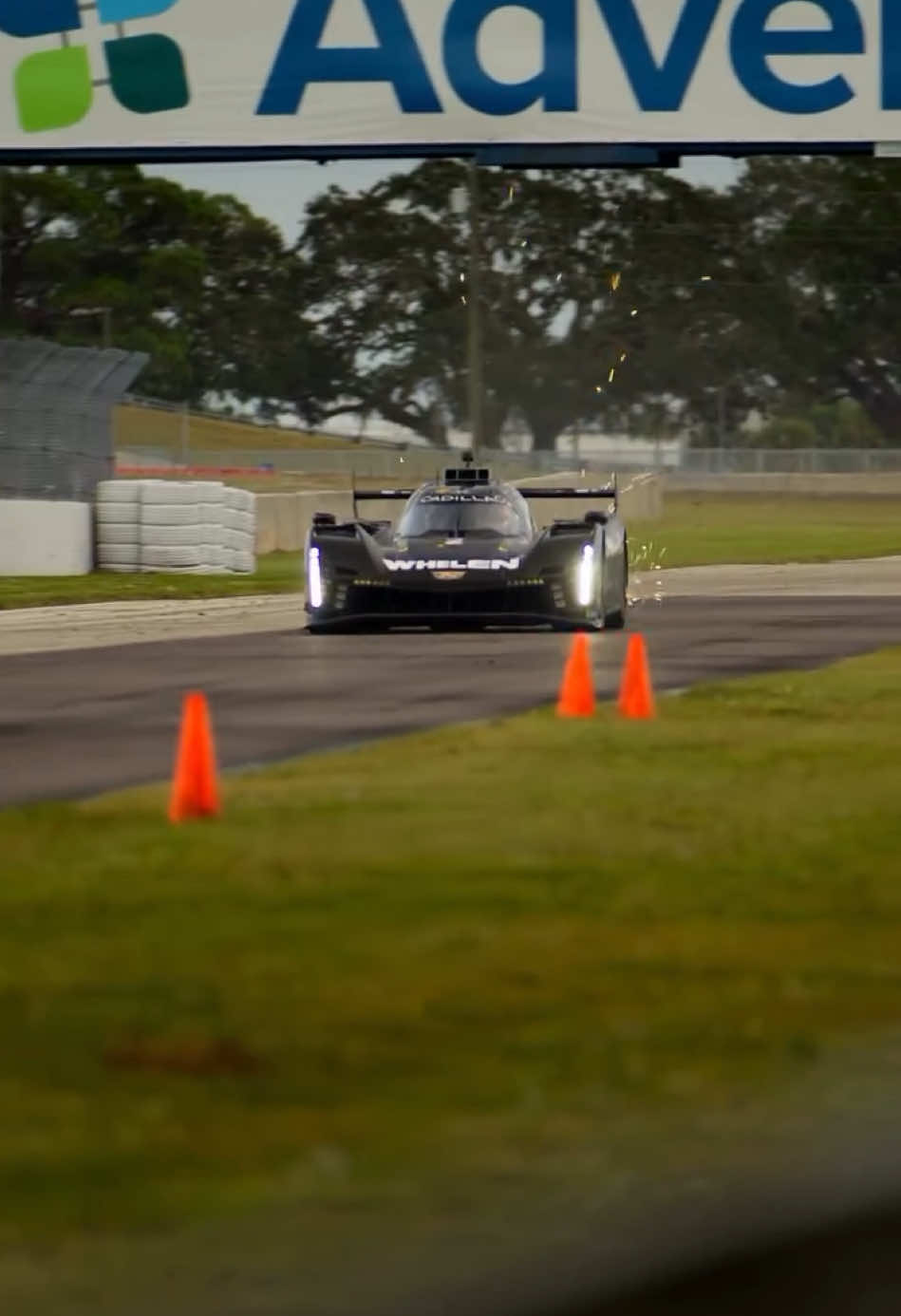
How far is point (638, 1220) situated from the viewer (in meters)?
5.58

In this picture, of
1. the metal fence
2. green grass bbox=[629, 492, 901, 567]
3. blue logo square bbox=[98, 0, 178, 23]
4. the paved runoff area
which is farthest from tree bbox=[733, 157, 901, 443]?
the paved runoff area

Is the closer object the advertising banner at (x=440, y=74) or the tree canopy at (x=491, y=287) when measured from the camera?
the advertising banner at (x=440, y=74)

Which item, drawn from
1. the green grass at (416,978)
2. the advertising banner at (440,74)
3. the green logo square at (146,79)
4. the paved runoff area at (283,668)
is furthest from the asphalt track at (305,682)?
the green logo square at (146,79)

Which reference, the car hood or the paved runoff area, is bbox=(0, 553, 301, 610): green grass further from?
the car hood

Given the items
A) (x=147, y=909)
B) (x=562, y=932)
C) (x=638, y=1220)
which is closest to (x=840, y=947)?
(x=562, y=932)

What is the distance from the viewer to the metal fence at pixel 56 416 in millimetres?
37062

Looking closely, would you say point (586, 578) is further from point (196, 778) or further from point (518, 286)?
point (518, 286)

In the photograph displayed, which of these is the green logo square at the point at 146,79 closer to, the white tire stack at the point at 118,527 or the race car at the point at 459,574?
A: the white tire stack at the point at 118,527

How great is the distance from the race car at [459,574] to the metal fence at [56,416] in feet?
37.5

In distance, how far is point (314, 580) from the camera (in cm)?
2588

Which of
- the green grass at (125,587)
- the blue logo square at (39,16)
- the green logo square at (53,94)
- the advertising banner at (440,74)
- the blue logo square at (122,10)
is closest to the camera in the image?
the green grass at (125,587)

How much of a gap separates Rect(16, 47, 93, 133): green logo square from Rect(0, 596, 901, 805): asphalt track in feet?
51.8

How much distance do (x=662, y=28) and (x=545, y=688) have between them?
80.9 ft

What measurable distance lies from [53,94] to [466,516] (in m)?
18.7
